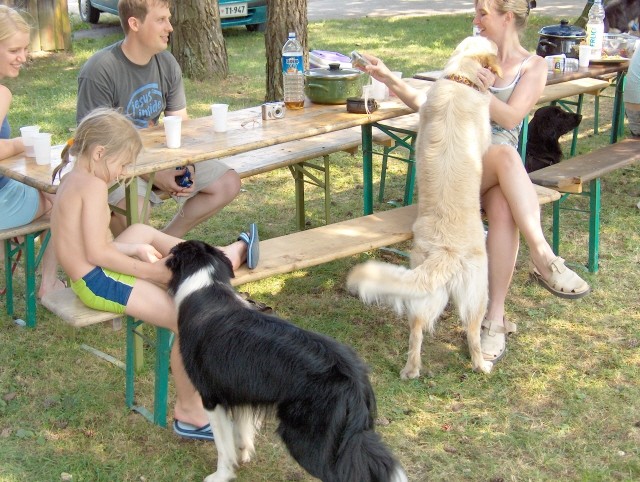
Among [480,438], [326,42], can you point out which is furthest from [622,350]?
[326,42]

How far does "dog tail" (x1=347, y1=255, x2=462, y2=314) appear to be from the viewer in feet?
10.9

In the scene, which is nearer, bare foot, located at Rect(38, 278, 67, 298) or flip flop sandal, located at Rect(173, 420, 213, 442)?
flip flop sandal, located at Rect(173, 420, 213, 442)

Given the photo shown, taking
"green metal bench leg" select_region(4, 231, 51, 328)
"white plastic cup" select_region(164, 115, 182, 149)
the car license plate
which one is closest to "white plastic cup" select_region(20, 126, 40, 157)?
"green metal bench leg" select_region(4, 231, 51, 328)

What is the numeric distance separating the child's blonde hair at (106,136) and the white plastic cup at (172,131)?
19.8 inches

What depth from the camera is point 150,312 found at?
10.1ft

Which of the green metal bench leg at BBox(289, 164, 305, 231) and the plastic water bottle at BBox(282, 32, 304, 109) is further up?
the plastic water bottle at BBox(282, 32, 304, 109)

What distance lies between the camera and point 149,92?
4.20 m

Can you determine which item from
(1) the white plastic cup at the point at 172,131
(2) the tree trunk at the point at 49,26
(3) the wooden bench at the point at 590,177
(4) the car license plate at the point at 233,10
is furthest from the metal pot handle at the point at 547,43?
(4) the car license plate at the point at 233,10

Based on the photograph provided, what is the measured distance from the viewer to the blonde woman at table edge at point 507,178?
3844 mm

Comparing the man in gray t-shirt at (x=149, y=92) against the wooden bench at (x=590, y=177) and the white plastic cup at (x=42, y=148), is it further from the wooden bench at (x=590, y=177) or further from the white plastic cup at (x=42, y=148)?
the wooden bench at (x=590, y=177)

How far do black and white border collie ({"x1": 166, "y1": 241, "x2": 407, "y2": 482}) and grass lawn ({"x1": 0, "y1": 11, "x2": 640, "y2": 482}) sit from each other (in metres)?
0.23

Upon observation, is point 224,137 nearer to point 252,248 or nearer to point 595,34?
point 252,248

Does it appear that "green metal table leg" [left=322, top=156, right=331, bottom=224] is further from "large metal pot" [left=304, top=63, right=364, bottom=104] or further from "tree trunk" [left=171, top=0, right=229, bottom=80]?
"tree trunk" [left=171, top=0, right=229, bottom=80]

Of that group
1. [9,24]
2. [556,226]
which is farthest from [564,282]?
[9,24]
